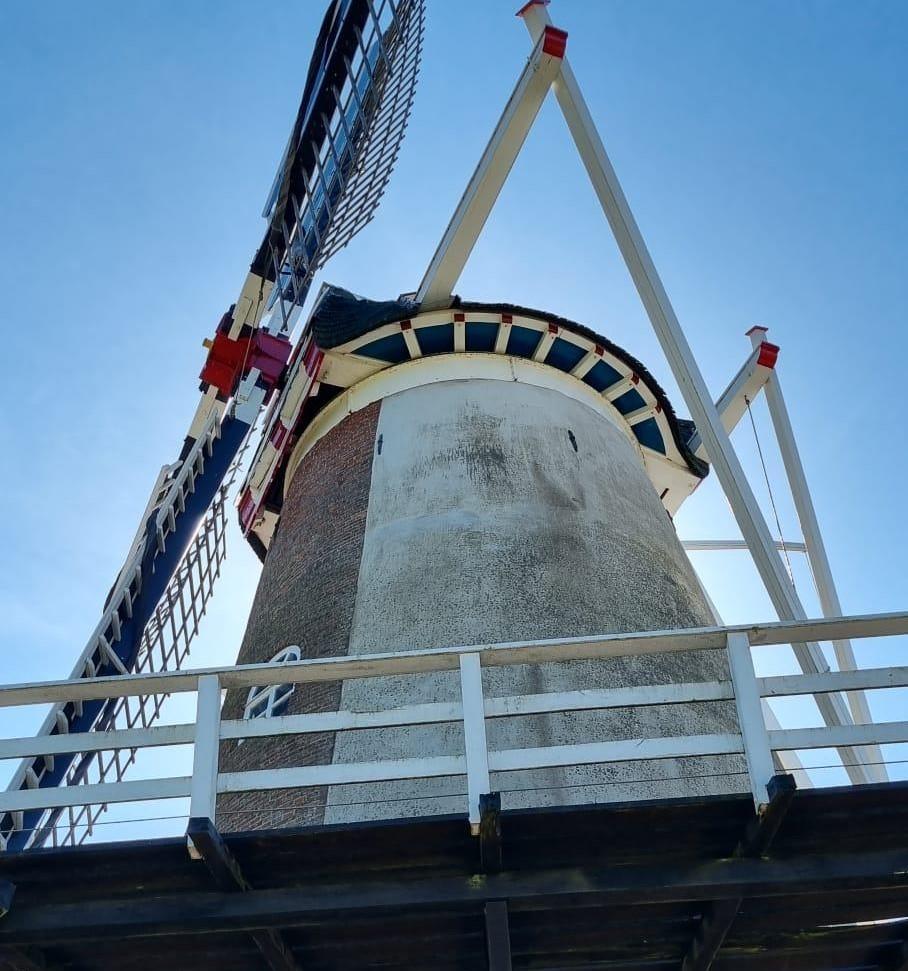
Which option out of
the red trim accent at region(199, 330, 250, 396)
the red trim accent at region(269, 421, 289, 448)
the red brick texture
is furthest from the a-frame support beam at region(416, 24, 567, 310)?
the red trim accent at region(199, 330, 250, 396)

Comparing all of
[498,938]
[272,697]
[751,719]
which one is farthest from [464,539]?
[498,938]

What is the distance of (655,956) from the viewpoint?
5.52 metres

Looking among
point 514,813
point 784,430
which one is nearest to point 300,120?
point 784,430

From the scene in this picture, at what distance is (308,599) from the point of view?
8.61 m

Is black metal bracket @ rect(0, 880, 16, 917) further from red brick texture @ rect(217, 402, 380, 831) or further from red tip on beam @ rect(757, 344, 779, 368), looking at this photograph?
red tip on beam @ rect(757, 344, 779, 368)

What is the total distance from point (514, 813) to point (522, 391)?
230 inches

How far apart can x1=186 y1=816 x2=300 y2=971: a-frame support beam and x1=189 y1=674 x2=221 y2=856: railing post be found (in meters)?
0.16

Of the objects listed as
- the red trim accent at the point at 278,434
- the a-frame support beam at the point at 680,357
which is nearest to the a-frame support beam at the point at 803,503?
the a-frame support beam at the point at 680,357

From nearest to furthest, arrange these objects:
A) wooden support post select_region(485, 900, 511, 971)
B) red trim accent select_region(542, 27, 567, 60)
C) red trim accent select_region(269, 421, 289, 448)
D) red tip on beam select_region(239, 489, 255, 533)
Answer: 1. wooden support post select_region(485, 900, 511, 971)
2. red trim accent select_region(542, 27, 567, 60)
3. red trim accent select_region(269, 421, 289, 448)
4. red tip on beam select_region(239, 489, 255, 533)

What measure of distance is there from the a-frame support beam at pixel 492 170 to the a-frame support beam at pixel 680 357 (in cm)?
16

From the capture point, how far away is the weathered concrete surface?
21.7 feet

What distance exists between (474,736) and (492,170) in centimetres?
641

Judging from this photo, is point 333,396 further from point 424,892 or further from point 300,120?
point 424,892

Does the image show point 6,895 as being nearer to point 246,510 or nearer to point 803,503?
point 246,510
